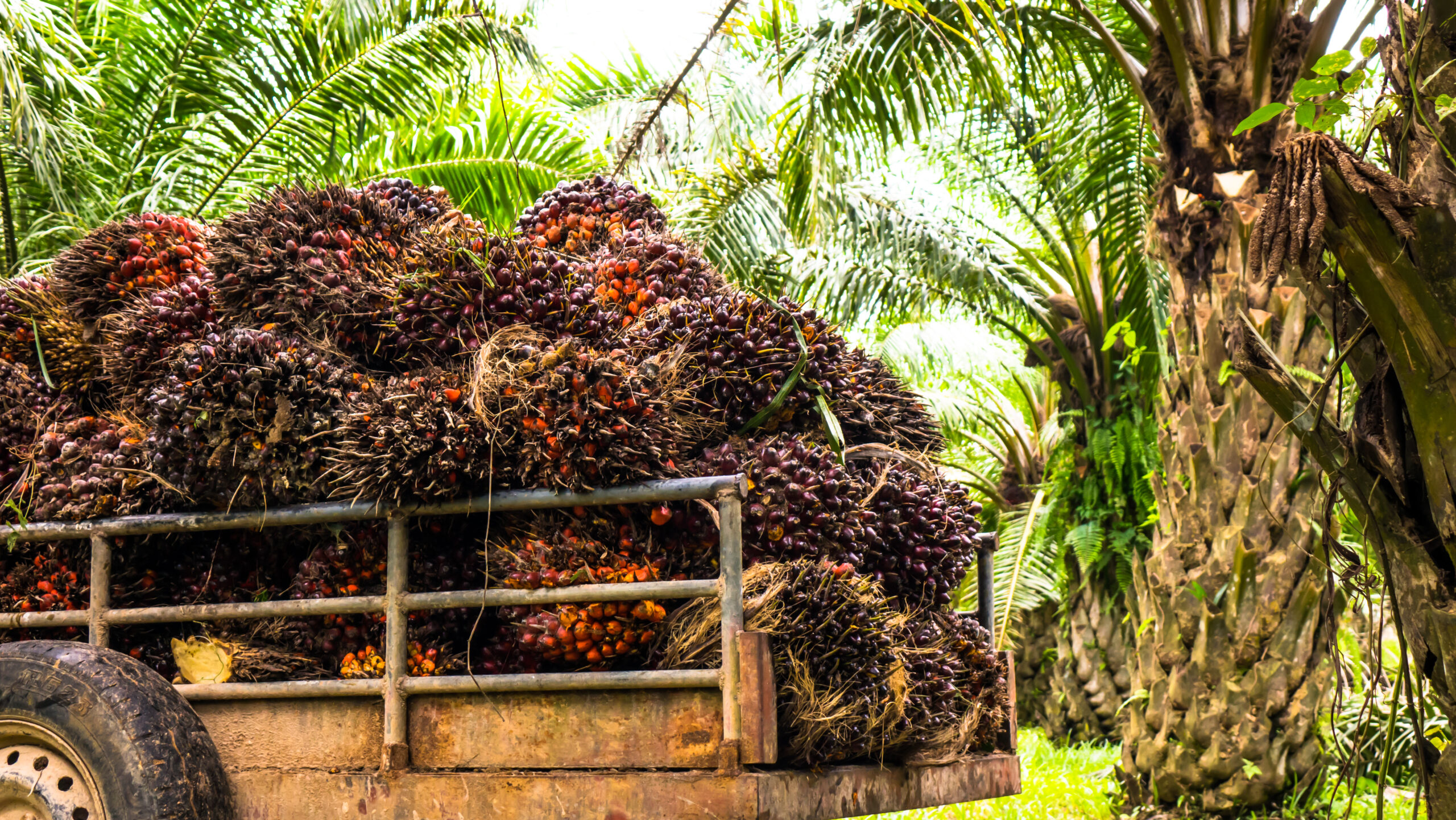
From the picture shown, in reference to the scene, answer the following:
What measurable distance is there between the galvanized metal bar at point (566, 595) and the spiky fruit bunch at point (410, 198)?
4.27ft

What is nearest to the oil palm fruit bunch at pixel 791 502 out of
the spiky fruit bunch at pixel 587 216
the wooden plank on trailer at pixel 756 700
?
the wooden plank on trailer at pixel 756 700

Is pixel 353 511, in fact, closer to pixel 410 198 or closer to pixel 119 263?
pixel 410 198

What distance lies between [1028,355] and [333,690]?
8.72 m

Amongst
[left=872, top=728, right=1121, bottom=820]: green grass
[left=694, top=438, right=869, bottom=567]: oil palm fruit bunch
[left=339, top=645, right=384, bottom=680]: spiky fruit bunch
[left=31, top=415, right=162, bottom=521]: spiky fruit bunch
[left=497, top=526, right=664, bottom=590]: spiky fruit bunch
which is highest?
[left=31, top=415, right=162, bottom=521]: spiky fruit bunch

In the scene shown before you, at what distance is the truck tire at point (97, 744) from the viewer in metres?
2.58

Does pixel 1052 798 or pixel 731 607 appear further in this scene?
pixel 1052 798

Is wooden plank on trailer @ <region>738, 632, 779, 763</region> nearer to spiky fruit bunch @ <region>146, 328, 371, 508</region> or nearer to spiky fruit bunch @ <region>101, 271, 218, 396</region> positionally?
spiky fruit bunch @ <region>146, 328, 371, 508</region>

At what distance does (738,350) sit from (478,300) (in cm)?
69

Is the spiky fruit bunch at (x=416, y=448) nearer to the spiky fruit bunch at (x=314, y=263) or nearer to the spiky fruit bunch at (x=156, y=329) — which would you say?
the spiky fruit bunch at (x=314, y=263)

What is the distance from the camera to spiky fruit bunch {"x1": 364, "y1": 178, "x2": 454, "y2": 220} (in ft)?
11.3

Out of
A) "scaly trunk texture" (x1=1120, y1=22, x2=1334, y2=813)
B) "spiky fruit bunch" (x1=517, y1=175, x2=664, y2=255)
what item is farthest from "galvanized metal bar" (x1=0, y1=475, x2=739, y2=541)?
"scaly trunk texture" (x1=1120, y1=22, x2=1334, y2=813)

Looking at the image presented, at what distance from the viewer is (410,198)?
11.4 feet

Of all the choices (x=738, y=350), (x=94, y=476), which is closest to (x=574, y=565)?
(x=738, y=350)

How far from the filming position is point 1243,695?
5.31 meters
